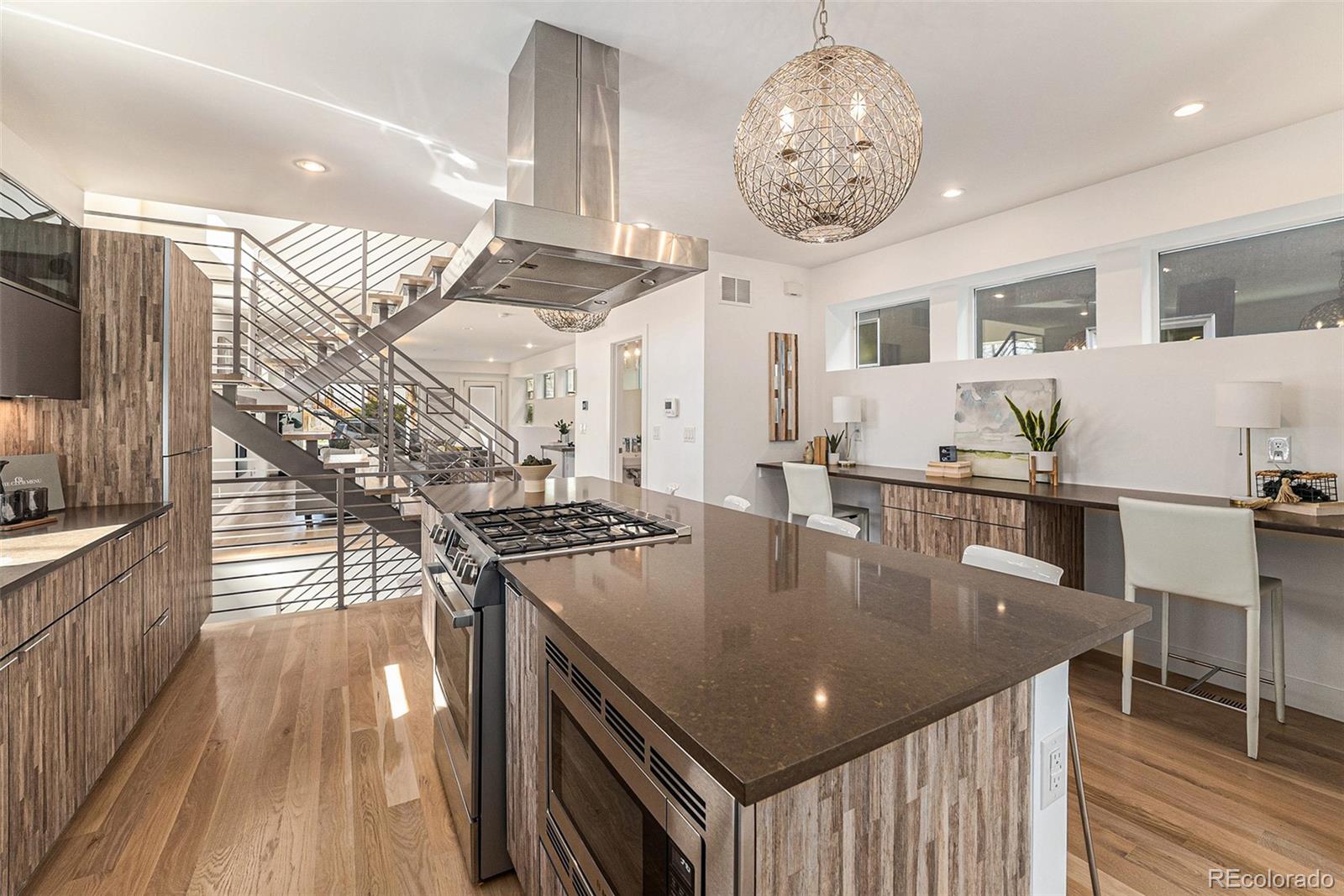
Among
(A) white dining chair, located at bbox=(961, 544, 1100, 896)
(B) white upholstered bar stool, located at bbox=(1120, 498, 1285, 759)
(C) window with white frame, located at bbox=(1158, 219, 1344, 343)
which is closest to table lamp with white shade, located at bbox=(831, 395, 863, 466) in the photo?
(C) window with white frame, located at bbox=(1158, 219, 1344, 343)

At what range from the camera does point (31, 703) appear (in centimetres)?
155

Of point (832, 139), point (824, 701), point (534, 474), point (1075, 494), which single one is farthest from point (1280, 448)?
point (534, 474)

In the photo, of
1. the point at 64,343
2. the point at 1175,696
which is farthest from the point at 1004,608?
the point at 64,343

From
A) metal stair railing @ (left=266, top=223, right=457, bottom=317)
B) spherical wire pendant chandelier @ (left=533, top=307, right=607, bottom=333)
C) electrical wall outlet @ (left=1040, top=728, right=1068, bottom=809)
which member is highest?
metal stair railing @ (left=266, top=223, right=457, bottom=317)

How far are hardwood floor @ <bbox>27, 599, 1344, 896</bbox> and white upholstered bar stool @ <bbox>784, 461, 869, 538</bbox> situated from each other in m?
1.61

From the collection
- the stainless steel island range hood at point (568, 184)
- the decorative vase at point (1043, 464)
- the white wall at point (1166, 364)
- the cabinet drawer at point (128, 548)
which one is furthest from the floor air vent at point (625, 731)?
the white wall at point (1166, 364)

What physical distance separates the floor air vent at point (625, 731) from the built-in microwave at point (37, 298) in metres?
2.43

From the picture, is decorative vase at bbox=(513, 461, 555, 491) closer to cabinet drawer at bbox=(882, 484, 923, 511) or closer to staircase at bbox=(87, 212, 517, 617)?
staircase at bbox=(87, 212, 517, 617)

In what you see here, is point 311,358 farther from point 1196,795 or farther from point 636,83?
point 1196,795

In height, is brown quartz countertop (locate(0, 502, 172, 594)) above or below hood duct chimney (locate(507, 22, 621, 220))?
below

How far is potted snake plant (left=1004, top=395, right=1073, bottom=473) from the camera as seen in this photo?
11.1 feet

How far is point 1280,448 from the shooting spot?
2.69m

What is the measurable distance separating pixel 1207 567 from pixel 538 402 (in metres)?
11.4

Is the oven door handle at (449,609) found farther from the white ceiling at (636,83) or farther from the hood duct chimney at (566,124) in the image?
the white ceiling at (636,83)
